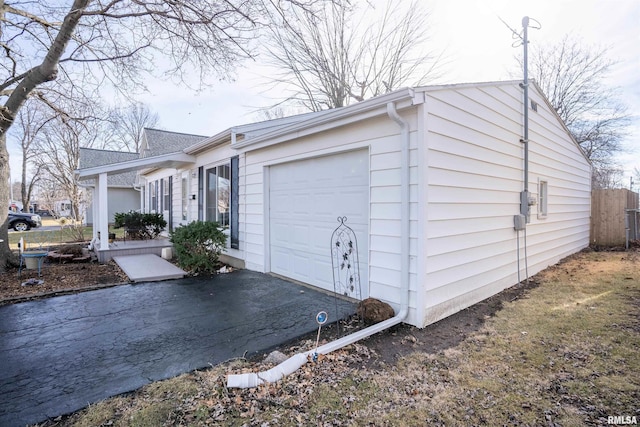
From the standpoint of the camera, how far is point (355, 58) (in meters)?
14.1

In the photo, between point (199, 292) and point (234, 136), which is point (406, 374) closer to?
point (199, 292)

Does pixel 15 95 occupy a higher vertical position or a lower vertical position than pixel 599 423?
higher

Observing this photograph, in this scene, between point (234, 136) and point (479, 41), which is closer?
point (234, 136)

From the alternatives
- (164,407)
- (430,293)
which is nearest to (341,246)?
(430,293)

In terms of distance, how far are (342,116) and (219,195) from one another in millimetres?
4857

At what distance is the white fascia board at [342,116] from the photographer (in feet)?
11.9

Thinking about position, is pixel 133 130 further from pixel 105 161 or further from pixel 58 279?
pixel 58 279

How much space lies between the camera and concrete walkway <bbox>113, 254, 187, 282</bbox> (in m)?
6.15

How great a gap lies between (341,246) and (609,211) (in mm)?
10578

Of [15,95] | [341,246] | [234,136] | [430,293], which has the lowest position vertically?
[430,293]

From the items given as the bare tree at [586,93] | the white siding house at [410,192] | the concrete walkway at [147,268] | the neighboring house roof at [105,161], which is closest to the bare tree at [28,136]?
the neighboring house roof at [105,161]

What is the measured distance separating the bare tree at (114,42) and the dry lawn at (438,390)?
562 centimetres

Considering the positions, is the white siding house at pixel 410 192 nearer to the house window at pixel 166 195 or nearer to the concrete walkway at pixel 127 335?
the concrete walkway at pixel 127 335

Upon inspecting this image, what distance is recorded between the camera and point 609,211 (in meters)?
10.4
